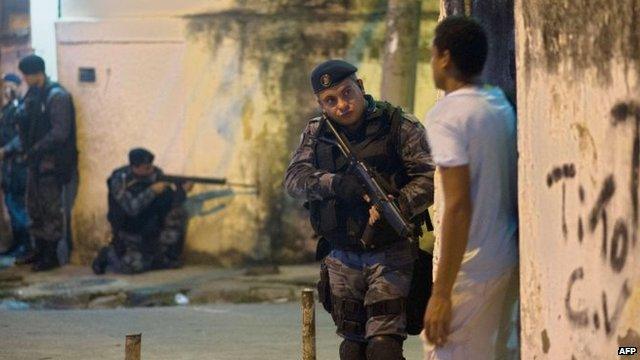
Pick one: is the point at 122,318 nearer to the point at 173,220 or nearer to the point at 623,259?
the point at 173,220

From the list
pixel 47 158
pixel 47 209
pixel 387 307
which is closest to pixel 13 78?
pixel 47 158

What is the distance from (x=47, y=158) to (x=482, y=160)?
9876mm

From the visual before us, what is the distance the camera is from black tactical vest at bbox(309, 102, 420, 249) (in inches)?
259

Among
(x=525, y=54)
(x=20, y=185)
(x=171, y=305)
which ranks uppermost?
(x=525, y=54)

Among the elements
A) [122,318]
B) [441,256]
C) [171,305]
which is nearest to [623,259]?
[441,256]

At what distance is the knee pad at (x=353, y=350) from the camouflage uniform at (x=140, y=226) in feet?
23.6

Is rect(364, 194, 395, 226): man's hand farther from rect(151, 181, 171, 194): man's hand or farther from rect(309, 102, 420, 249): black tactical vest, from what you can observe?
rect(151, 181, 171, 194): man's hand

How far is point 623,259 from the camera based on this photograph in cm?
466

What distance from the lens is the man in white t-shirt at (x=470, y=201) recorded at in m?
4.89

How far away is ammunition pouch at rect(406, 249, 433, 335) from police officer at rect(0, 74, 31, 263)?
28.3 feet

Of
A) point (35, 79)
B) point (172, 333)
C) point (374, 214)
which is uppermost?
point (35, 79)

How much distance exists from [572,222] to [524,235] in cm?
21

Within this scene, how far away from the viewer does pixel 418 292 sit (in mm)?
6637

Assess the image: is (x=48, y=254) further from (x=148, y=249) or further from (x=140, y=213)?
(x=140, y=213)
